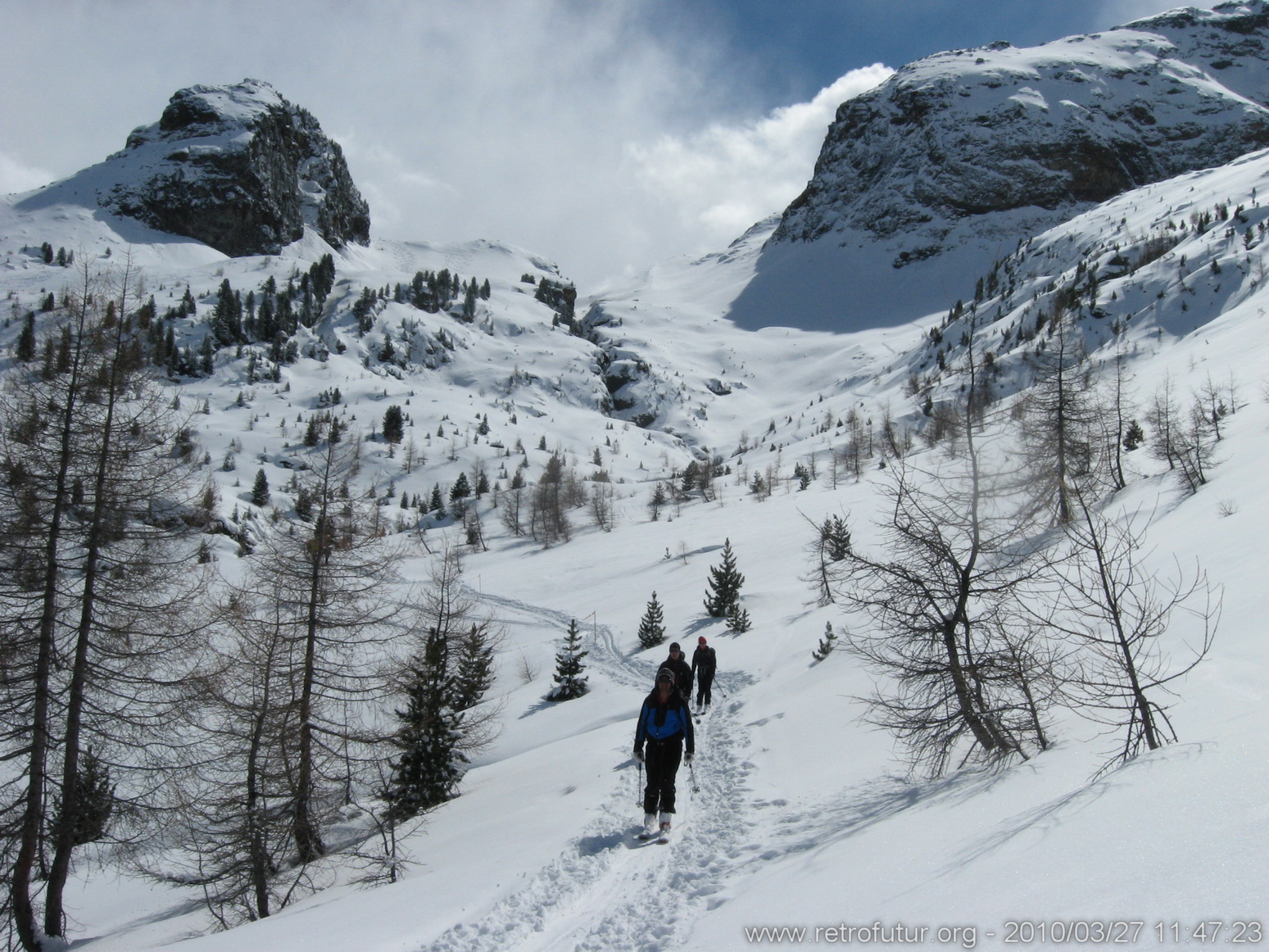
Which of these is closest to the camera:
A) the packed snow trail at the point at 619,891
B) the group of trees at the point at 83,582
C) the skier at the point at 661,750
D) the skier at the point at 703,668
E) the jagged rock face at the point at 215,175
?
the packed snow trail at the point at 619,891

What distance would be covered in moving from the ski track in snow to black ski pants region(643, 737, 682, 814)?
1.21ft

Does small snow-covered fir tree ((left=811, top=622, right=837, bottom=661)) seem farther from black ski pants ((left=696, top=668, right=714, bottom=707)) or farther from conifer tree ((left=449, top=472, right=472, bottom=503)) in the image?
conifer tree ((left=449, top=472, right=472, bottom=503))

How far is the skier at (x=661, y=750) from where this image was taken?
6.93 metres

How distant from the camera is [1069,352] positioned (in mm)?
27594

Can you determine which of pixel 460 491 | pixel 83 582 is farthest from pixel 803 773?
pixel 460 491

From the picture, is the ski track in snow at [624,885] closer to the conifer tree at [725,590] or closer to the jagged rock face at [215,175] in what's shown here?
the conifer tree at [725,590]

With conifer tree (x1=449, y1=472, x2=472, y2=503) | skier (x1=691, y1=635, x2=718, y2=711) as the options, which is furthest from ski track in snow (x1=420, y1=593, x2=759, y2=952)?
conifer tree (x1=449, y1=472, x2=472, y2=503)

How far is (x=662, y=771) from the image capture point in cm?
696

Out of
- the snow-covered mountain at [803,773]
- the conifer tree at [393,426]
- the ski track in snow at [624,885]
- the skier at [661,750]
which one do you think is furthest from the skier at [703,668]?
the conifer tree at [393,426]

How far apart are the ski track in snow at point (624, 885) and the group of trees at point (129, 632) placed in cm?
376

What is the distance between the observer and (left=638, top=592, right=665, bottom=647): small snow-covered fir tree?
24.5 metres

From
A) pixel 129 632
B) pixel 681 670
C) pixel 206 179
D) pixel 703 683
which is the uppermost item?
pixel 206 179

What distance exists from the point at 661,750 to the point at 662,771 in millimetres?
221

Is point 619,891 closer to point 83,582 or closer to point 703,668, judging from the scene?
point 703,668
